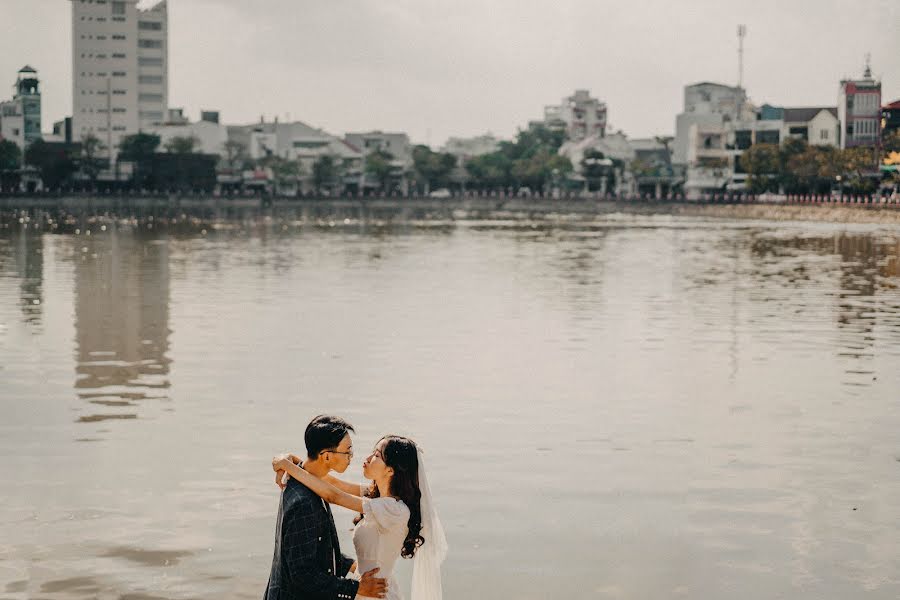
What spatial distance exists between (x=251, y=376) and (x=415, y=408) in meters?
3.19

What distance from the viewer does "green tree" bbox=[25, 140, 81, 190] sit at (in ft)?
498

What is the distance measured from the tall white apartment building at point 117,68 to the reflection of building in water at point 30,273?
121 m

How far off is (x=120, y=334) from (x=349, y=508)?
1819 cm

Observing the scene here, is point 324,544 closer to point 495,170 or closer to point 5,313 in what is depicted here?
point 5,313

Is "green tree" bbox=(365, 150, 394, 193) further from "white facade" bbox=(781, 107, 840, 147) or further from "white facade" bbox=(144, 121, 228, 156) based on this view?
"white facade" bbox=(781, 107, 840, 147)

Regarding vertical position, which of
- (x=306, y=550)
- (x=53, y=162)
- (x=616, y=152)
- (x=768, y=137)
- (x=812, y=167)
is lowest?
(x=306, y=550)

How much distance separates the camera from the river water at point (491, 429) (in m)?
9.21

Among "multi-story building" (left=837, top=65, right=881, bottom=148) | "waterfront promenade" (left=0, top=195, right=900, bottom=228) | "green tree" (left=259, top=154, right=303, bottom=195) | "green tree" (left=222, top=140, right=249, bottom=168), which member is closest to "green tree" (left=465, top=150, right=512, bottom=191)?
"waterfront promenade" (left=0, top=195, right=900, bottom=228)

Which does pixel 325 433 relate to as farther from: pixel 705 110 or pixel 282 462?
pixel 705 110

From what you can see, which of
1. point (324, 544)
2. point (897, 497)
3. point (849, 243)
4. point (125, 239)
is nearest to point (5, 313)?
point (897, 497)

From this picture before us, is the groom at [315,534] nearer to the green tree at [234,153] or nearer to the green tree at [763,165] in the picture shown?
the green tree at [763,165]

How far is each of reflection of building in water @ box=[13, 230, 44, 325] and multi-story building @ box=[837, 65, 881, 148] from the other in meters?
74.0

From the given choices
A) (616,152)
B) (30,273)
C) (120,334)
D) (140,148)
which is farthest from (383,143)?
(120,334)

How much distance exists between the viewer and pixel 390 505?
17.0ft
